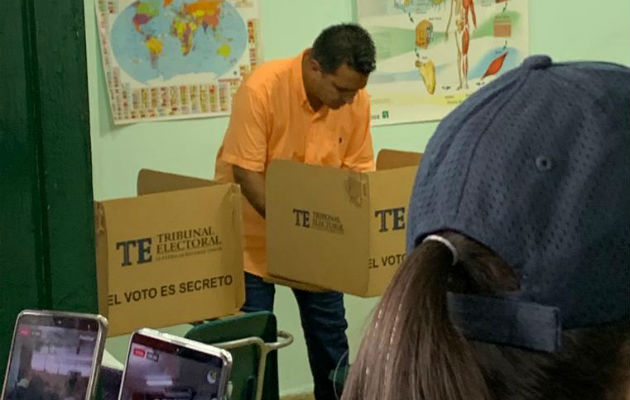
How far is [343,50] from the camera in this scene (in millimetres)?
3037

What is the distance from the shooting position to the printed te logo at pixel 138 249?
7.30 feet

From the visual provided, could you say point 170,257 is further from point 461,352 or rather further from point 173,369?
point 461,352

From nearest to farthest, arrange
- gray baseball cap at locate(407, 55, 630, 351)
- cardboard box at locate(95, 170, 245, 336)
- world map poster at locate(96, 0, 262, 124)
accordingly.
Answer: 1. gray baseball cap at locate(407, 55, 630, 351)
2. cardboard box at locate(95, 170, 245, 336)
3. world map poster at locate(96, 0, 262, 124)

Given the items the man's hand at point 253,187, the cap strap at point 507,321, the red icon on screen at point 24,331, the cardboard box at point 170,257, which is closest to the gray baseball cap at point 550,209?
the cap strap at point 507,321

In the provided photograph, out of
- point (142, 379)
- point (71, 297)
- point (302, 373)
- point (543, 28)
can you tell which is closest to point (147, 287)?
point (71, 297)

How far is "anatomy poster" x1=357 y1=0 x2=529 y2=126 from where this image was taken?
3701 mm

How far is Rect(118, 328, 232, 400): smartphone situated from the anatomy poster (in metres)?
2.61

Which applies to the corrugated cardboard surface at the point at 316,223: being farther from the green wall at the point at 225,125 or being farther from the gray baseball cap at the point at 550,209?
the gray baseball cap at the point at 550,209

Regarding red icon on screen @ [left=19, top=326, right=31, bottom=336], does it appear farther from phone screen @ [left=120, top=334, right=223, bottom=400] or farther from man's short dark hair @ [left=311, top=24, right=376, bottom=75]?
man's short dark hair @ [left=311, top=24, right=376, bottom=75]

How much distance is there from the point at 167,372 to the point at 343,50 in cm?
201

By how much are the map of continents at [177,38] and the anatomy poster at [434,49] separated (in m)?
0.53

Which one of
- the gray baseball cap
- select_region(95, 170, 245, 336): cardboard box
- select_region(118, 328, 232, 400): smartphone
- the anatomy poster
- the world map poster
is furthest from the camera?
the anatomy poster

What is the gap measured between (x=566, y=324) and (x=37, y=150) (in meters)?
1.24

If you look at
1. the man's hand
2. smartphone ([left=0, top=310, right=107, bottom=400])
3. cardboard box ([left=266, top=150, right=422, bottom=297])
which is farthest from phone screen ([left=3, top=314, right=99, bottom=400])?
the man's hand
